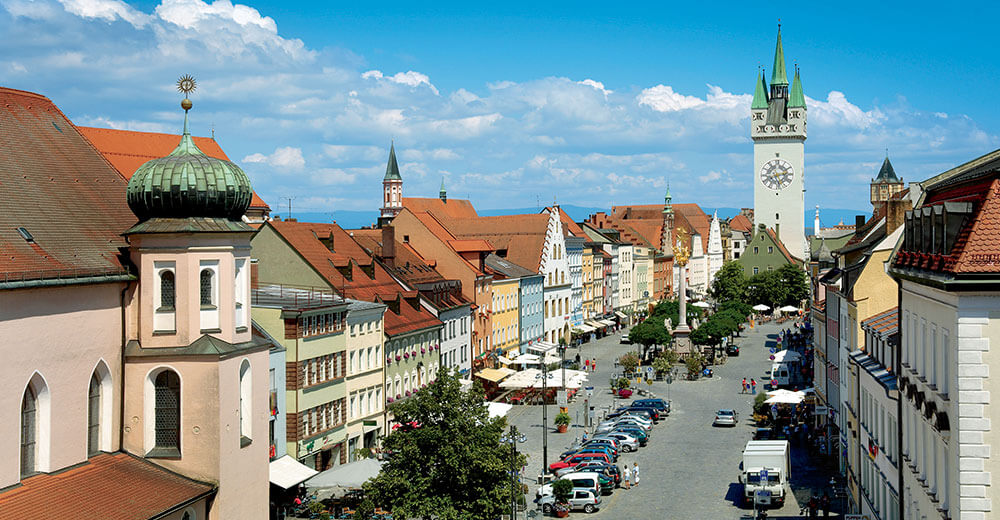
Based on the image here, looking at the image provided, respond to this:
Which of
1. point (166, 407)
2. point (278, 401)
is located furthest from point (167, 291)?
point (278, 401)

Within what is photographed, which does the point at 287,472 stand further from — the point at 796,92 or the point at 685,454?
the point at 796,92

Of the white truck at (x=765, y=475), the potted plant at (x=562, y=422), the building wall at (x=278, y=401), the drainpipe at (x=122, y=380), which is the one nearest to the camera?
the drainpipe at (x=122, y=380)

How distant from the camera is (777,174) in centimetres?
18650

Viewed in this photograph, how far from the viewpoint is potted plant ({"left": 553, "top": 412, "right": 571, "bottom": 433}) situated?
6556 centimetres

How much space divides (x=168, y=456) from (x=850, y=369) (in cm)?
2751

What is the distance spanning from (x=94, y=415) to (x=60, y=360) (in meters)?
2.42

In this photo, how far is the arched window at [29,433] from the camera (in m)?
27.1

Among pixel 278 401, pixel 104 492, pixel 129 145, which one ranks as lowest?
pixel 278 401

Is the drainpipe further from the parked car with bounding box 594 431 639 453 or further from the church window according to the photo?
the parked car with bounding box 594 431 639 453

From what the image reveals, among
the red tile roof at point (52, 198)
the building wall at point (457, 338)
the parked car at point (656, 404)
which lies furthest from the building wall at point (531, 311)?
the red tile roof at point (52, 198)

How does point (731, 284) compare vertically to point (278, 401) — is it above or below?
above

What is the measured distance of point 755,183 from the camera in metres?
188

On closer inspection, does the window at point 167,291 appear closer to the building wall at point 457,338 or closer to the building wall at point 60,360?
the building wall at point 60,360

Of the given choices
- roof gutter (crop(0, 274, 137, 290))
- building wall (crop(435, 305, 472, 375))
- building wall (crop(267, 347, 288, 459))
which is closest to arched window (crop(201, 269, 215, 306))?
roof gutter (crop(0, 274, 137, 290))
